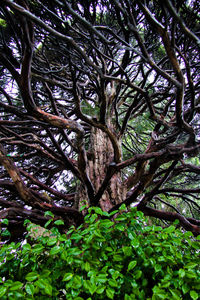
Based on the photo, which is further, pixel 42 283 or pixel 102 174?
pixel 102 174

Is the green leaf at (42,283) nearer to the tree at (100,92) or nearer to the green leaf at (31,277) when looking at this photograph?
the green leaf at (31,277)

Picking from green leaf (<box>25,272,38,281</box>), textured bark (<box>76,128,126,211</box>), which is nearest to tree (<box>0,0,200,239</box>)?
textured bark (<box>76,128,126,211</box>)

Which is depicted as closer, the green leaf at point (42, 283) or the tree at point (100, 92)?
the green leaf at point (42, 283)

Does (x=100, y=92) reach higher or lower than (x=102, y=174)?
higher

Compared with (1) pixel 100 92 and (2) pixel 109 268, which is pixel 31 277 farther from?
(1) pixel 100 92

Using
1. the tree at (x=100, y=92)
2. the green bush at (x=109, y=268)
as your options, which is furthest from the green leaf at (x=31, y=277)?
the tree at (x=100, y=92)

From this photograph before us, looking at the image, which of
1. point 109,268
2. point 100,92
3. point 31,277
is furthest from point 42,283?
point 100,92

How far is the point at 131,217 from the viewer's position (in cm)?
106

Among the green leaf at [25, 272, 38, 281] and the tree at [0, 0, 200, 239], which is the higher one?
the tree at [0, 0, 200, 239]

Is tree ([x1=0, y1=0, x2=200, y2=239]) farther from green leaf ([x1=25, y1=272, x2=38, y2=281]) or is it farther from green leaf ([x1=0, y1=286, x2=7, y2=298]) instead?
green leaf ([x1=0, y1=286, x2=7, y2=298])

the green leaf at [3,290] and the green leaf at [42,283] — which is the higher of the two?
the green leaf at [3,290]

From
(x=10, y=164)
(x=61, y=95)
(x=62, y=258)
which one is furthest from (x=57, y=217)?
(x=61, y=95)

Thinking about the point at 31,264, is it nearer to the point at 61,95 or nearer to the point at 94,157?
the point at 94,157

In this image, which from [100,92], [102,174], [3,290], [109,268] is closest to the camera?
[3,290]
